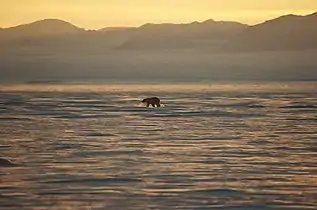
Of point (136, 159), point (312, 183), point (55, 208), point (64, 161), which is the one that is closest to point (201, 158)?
point (136, 159)

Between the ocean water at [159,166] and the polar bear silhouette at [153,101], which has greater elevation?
the ocean water at [159,166]

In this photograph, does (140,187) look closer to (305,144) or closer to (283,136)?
(305,144)

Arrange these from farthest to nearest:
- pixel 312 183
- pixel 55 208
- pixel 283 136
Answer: pixel 283 136 → pixel 312 183 → pixel 55 208

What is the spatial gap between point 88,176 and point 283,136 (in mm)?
11080

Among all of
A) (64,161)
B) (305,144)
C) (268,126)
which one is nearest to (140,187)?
(64,161)

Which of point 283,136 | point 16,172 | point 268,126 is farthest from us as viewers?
point 268,126

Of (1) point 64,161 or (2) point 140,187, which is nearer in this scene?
(2) point 140,187

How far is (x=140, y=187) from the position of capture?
13781 millimetres

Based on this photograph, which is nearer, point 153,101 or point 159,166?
point 159,166

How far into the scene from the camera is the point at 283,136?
24844 millimetres

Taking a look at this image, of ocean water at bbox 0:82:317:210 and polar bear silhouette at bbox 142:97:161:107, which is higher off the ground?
ocean water at bbox 0:82:317:210

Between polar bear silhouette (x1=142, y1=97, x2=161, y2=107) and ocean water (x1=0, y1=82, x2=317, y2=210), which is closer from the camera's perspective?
ocean water (x1=0, y1=82, x2=317, y2=210)

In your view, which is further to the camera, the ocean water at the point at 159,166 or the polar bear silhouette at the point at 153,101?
the polar bear silhouette at the point at 153,101

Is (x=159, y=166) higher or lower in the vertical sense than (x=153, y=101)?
higher
